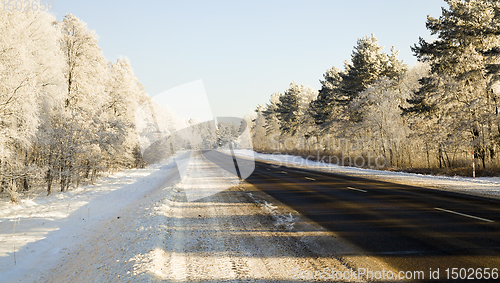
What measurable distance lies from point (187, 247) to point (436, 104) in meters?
21.5

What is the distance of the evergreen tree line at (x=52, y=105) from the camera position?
36.7ft

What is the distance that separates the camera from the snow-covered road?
4.43 m

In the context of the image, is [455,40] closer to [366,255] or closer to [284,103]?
[366,255]

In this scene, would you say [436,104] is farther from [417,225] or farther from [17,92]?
[17,92]

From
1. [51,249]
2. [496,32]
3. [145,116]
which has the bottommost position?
[51,249]

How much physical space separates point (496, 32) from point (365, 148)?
16.8 meters

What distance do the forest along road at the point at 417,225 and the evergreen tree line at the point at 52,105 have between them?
12.2 meters

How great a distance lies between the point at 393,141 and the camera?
25.4 meters

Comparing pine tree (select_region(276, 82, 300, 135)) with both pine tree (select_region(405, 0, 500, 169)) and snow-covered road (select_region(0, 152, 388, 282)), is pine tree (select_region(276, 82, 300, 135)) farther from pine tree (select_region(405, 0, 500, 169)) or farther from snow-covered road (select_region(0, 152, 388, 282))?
snow-covered road (select_region(0, 152, 388, 282))

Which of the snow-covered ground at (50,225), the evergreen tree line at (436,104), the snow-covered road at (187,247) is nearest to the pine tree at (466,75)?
the evergreen tree line at (436,104)

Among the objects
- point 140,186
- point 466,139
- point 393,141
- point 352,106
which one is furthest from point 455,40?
point 140,186

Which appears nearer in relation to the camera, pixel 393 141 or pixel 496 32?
pixel 496 32

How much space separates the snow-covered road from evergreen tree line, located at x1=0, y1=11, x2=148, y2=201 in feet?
13.8

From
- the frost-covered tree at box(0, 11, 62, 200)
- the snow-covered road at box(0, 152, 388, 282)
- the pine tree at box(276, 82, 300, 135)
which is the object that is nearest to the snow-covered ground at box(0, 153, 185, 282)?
the snow-covered road at box(0, 152, 388, 282)
